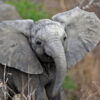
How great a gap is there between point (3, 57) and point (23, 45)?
0.71 feet

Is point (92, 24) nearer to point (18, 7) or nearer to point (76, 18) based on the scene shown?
point (76, 18)

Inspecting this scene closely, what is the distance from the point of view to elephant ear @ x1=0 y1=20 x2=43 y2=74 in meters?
4.94

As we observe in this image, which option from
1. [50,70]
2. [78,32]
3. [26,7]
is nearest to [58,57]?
[50,70]

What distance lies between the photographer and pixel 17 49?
16.5 ft

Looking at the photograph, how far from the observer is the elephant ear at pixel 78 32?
5113mm

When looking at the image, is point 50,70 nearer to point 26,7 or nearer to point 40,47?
point 40,47

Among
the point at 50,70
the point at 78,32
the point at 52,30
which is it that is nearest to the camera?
the point at 52,30

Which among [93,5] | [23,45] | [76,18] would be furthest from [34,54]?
[93,5]

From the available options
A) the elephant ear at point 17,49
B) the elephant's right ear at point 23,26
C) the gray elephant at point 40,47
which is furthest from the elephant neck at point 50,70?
the elephant's right ear at point 23,26

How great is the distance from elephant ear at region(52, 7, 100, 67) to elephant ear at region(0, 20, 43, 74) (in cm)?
32

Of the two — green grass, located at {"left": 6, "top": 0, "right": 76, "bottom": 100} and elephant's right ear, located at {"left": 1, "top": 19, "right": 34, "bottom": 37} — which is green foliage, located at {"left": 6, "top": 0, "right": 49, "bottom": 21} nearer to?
green grass, located at {"left": 6, "top": 0, "right": 76, "bottom": 100}

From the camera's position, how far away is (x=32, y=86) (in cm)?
510

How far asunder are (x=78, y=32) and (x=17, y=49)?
64 centimetres

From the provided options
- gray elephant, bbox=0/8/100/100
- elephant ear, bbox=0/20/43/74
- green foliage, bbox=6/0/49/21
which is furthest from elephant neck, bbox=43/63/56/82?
green foliage, bbox=6/0/49/21
